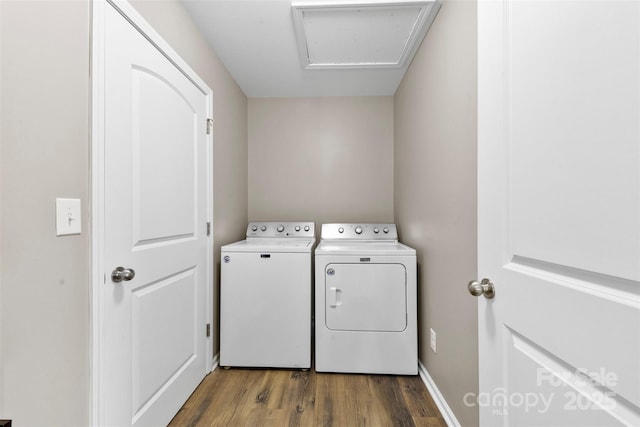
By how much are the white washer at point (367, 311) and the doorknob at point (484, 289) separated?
108 cm

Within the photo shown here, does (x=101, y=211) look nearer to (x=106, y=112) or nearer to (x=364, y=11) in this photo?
(x=106, y=112)

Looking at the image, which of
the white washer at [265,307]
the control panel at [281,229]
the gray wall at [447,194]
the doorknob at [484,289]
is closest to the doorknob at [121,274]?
the white washer at [265,307]

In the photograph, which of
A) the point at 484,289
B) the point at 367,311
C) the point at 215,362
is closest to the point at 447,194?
the point at 484,289

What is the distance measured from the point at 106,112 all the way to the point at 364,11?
1385 millimetres

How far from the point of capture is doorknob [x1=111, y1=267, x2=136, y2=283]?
42.8 inches

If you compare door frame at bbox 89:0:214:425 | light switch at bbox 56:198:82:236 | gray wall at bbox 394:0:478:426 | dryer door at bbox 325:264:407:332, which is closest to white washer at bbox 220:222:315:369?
dryer door at bbox 325:264:407:332

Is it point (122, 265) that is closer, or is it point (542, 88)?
point (542, 88)

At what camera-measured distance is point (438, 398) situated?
157cm

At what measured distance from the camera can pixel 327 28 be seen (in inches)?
67.4

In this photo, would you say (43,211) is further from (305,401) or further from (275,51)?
(275,51)

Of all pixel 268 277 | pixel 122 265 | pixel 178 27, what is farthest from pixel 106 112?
pixel 268 277

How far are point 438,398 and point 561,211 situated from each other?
145cm

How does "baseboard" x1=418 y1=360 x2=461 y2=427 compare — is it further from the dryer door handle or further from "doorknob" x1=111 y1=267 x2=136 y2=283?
"doorknob" x1=111 y1=267 x2=136 y2=283

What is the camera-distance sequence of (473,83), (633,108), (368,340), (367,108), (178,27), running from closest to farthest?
(633,108) → (473,83) → (178,27) → (368,340) → (367,108)
